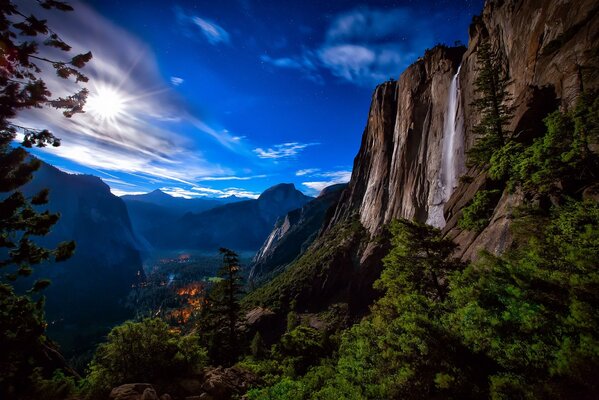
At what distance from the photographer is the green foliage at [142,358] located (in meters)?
12.0

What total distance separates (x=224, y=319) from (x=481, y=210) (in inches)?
970

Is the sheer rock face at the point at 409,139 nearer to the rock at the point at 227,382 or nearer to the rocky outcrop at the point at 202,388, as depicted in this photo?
the rock at the point at 227,382

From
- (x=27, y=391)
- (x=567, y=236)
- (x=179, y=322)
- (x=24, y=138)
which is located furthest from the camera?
(x=179, y=322)

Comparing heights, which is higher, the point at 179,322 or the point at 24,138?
the point at 24,138

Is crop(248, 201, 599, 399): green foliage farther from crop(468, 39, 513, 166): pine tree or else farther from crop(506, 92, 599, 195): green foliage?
crop(468, 39, 513, 166): pine tree

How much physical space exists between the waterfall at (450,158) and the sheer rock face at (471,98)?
113 cm

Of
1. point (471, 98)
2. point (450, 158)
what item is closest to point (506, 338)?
point (450, 158)

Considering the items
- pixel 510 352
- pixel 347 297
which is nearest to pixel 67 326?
pixel 347 297

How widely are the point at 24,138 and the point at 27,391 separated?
9397mm

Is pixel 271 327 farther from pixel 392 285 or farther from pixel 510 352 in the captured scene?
pixel 510 352

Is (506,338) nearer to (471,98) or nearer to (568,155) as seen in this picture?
(568,155)

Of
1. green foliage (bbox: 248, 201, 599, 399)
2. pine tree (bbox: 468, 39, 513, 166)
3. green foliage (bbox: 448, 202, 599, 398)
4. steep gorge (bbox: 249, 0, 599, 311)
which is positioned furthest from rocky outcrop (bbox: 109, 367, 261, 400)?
pine tree (bbox: 468, 39, 513, 166)

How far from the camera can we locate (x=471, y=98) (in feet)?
112

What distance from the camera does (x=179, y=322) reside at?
134 meters
